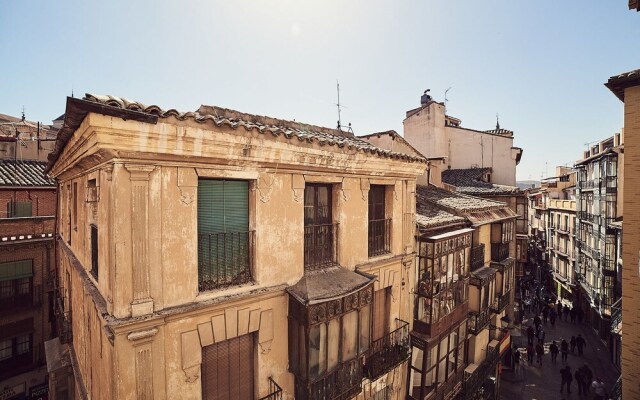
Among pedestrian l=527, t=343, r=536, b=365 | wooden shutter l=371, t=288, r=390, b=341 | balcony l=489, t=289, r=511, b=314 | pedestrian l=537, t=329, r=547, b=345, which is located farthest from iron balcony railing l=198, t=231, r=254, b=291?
pedestrian l=537, t=329, r=547, b=345

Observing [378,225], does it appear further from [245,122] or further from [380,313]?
[245,122]

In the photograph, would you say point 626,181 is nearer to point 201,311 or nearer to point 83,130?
point 201,311

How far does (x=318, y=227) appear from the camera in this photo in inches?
305

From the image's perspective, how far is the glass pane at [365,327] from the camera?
24.5ft

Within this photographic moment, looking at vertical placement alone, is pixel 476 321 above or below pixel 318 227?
below

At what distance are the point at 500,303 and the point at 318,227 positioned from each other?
1392cm

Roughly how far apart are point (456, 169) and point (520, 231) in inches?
276

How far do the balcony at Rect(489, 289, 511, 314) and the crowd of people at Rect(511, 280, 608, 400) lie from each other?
562cm

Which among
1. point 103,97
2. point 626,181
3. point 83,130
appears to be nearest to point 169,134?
point 103,97

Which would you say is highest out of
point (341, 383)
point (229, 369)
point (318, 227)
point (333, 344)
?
point (318, 227)

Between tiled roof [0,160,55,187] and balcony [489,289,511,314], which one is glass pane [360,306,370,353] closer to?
balcony [489,289,511,314]

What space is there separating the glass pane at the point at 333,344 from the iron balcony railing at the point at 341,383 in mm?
187

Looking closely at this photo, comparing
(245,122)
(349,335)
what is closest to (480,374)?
(349,335)

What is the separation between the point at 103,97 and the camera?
4.36 m
